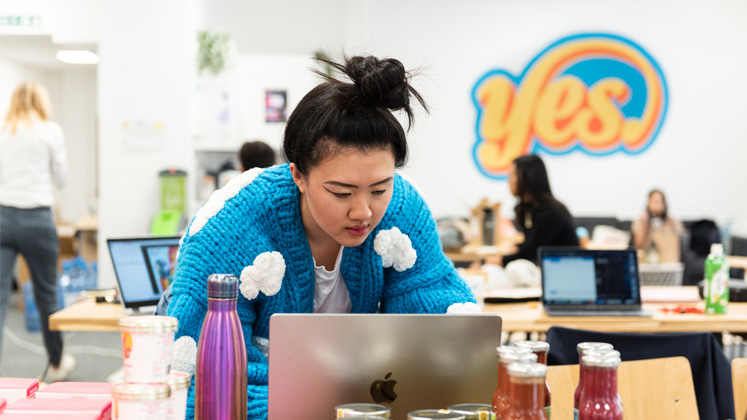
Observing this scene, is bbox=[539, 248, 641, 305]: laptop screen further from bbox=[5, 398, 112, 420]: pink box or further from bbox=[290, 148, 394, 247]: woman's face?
bbox=[5, 398, 112, 420]: pink box

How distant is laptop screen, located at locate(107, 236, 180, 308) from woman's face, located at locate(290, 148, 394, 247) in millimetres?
1644

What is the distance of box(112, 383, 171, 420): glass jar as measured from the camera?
3.43 ft

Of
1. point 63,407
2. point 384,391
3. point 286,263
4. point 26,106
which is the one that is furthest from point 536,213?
point 63,407

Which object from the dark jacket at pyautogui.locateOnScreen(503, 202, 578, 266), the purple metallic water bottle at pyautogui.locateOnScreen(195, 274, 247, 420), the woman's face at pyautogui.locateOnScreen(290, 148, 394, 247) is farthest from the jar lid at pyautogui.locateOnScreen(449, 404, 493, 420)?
the dark jacket at pyautogui.locateOnScreen(503, 202, 578, 266)

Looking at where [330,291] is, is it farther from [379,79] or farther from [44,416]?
[44,416]

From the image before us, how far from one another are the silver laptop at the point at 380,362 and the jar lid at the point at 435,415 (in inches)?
5.6

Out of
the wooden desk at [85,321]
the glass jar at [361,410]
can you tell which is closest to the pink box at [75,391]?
the glass jar at [361,410]

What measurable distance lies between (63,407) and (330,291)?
2.63 feet

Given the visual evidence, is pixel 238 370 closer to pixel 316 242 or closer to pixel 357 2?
pixel 316 242

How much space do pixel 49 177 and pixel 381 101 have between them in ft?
12.8

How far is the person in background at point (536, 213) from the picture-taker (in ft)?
14.5

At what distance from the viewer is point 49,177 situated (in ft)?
16.0

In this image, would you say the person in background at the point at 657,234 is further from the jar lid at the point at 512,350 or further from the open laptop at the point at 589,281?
the jar lid at the point at 512,350

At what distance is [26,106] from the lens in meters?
4.82
